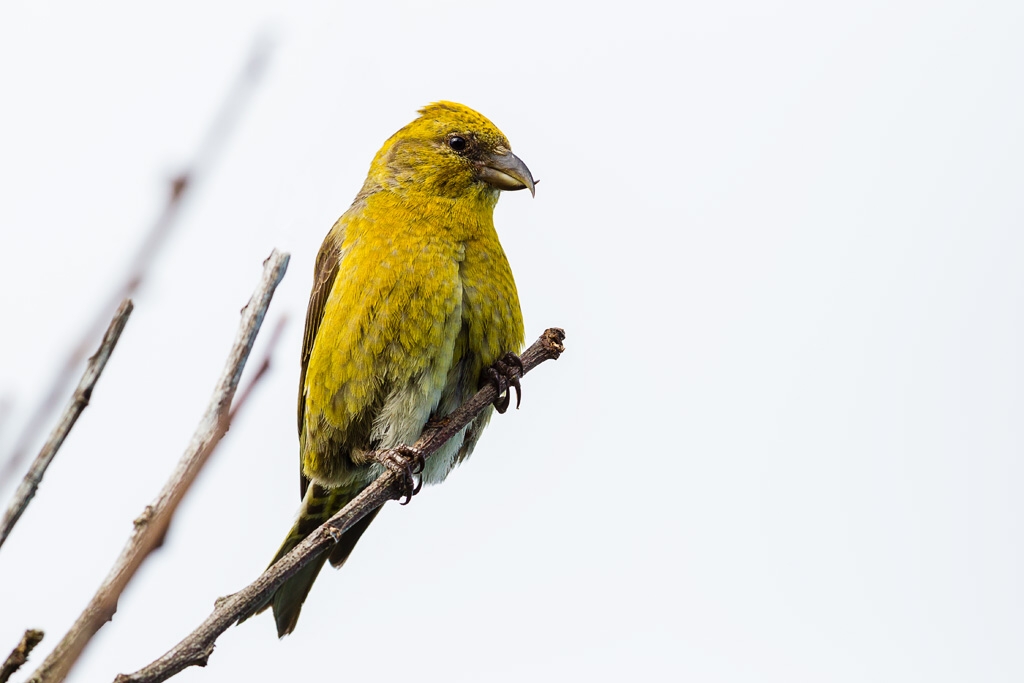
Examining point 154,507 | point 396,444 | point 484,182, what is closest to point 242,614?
point 154,507

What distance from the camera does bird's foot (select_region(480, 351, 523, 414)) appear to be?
4.22 metres

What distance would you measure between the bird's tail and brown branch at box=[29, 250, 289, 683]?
8.88 feet

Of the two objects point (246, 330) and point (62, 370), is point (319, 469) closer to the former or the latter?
point (246, 330)

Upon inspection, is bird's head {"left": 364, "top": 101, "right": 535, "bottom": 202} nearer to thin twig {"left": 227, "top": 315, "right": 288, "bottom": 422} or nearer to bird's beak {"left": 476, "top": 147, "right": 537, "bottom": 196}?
bird's beak {"left": 476, "top": 147, "right": 537, "bottom": 196}

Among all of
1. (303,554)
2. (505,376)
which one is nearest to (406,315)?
(505,376)

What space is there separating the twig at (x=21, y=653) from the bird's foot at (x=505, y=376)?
2605 mm

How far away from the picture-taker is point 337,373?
4.33 m

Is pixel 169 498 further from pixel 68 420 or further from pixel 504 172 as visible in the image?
pixel 504 172

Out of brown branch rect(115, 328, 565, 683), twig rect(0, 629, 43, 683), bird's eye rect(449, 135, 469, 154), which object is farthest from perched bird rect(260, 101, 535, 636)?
twig rect(0, 629, 43, 683)

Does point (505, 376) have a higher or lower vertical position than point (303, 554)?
higher

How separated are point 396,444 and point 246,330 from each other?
231 centimetres

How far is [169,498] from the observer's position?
173 centimetres

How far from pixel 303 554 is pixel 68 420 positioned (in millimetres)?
1416

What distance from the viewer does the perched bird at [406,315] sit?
4246mm
